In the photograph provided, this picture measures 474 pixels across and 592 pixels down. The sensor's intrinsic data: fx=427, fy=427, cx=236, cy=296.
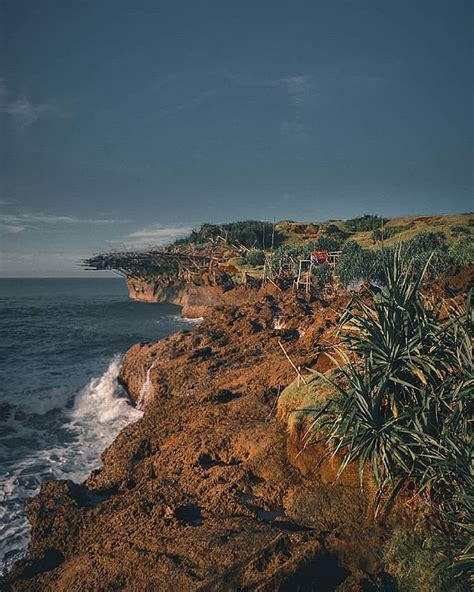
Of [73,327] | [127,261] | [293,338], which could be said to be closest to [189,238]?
[127,261]

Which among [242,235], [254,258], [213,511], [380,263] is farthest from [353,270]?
[242,235]

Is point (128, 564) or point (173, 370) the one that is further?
point (173, 370)

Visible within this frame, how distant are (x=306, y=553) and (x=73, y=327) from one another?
36.1 m

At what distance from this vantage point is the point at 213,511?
259 inches

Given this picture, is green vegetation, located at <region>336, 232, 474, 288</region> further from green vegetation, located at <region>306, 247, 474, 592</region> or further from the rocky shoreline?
green vegetation, located at <region>306, 247, 474, 592</region>

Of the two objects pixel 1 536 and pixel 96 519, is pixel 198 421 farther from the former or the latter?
pixel 1 536

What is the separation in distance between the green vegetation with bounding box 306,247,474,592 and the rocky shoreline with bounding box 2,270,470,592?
61 cm

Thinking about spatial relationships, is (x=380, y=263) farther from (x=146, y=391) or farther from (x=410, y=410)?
(x=410, y=410)

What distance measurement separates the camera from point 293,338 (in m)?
15.7

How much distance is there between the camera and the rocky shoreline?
201 inches

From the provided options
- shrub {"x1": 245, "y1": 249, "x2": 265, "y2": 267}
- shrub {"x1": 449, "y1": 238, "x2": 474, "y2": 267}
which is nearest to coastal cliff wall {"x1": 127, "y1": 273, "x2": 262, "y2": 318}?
shrub {"x1": 245, "y1": 249, "x2": 265, "y2": 267}

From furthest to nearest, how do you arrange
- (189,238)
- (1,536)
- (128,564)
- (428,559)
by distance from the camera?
(189,238) → (1,536) → (128,564) → (428,559)

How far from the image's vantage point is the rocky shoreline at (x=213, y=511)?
5094 mm

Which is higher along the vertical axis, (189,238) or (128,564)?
(189,238)
